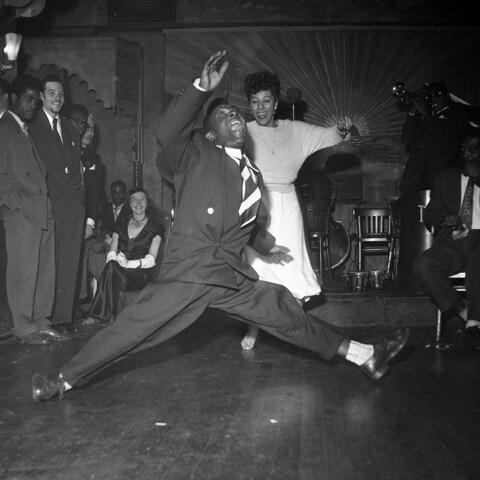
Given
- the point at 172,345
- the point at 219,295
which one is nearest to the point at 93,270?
the point at 172,345

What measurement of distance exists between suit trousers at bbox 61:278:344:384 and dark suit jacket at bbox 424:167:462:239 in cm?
208

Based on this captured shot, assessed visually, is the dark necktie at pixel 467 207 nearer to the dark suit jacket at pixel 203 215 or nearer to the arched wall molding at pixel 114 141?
the dark suit jacket at pixel 203 215

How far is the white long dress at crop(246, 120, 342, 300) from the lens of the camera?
15.1ft

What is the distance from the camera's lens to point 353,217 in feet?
28.3

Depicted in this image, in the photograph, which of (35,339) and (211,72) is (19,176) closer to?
(35,339)

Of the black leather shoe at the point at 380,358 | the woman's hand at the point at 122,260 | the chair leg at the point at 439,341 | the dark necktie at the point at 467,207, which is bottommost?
the chair leg at the point at 439,341

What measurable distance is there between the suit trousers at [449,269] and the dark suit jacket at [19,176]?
279cm

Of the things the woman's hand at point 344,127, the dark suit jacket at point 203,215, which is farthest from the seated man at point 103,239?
the dark suit jacket at point 203,215

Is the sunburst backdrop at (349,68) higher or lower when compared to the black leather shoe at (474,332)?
higher

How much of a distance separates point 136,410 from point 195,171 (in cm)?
112

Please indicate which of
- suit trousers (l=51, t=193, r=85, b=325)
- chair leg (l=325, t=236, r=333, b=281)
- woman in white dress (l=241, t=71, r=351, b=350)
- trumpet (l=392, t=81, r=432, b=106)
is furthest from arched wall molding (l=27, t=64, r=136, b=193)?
woman in white dress (l=241, t=71, r=351, b=350)

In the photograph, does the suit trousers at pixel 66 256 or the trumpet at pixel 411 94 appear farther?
the trumpet at pixel 411 94

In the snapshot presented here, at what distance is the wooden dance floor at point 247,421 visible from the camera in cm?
241

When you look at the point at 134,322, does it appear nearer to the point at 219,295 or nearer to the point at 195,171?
the point at 219,295
